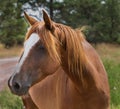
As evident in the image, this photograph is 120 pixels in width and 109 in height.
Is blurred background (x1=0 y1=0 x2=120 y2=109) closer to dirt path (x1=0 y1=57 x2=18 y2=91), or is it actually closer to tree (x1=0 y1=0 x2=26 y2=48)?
tree (x1=0 y1=0 x2=26 y2=48)

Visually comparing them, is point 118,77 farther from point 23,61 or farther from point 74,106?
point 23,61

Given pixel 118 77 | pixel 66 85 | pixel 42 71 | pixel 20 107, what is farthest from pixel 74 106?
pixel 118 77

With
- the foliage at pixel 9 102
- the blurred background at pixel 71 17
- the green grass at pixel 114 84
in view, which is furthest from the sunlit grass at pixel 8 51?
the foliage at pixel 9 102

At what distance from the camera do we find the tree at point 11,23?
27897mm

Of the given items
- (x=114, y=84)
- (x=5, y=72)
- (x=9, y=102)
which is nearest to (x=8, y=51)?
(x=5, y=72)

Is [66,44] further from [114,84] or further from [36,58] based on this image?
[114,84]

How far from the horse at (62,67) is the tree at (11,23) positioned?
23.1 meters

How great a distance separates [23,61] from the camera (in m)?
4.05

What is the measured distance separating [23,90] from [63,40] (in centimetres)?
59

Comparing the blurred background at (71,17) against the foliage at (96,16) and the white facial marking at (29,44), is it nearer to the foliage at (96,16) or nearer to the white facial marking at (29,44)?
the foliage at (96,16)

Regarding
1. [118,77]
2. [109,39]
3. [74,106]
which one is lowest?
[109,39]

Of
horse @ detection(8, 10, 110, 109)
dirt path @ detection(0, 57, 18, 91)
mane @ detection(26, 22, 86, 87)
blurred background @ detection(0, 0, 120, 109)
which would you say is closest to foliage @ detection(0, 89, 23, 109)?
dirt path @ detection(0, 57, 18, 91)

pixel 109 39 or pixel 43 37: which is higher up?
pixel 43 37

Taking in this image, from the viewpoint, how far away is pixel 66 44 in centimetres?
424
